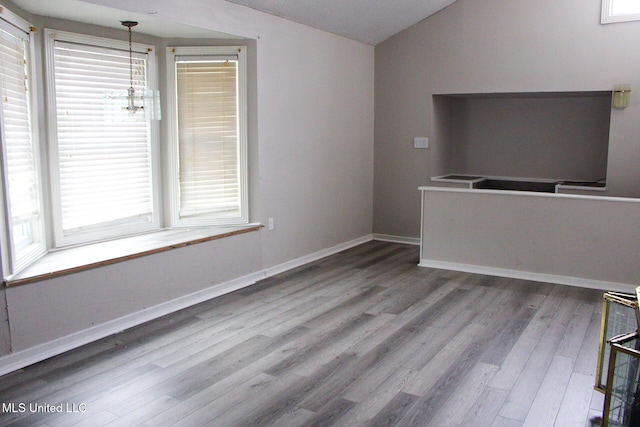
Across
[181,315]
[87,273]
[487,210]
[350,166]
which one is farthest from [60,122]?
[487,210]

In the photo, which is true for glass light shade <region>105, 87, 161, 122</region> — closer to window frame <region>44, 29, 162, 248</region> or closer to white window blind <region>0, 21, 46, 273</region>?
window frame <region>44, 29, 162, 248</region>

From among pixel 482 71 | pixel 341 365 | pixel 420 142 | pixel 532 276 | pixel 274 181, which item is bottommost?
pixel 341 365

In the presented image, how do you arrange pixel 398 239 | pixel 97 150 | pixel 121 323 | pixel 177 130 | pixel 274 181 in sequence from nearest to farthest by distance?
pixel 121 323 < pixel 97 150 < pixel 177 130 < pixel 274 181 < pixel 398 239

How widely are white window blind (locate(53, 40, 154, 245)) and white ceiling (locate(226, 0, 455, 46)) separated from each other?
46.4 inches

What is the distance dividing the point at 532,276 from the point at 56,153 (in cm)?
405

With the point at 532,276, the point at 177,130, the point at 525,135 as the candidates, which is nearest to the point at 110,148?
the point at 177,130

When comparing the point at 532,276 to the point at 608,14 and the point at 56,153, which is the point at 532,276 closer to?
the point at 608,14

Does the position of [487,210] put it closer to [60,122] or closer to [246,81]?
[246,81]

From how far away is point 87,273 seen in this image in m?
3.50

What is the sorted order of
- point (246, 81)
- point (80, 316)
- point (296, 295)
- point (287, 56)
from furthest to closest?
Answer: 1. point (287, 56)
2. point (246, 81)
3. point (296, 295)
4. point (80, 316)

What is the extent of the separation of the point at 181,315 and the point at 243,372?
3.67ft

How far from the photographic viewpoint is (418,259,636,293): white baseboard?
4.63 meters

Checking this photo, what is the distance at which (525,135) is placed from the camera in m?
6.54

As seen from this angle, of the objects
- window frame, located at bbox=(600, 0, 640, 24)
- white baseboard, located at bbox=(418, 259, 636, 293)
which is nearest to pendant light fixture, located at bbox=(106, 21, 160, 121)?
white baseboard, located at bbox=(418, 259, 636, 293)
